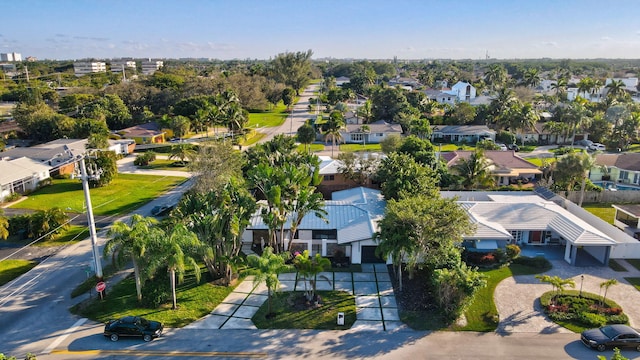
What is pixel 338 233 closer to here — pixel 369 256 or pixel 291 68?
pixel 369 256

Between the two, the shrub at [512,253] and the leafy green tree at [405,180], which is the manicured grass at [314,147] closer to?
the leafy green tree at [405,180]

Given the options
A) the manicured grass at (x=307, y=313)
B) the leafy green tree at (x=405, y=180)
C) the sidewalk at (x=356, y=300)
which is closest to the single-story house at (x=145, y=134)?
the leafy green tree at (x=405, y=180)

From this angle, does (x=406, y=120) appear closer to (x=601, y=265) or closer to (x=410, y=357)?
(x=601, y=265)

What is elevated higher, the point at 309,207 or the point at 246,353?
the point at 309,207

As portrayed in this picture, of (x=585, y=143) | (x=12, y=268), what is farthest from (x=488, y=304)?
(x=585, y=143)

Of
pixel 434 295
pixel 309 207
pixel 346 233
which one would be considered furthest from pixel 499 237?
pixel 309 207

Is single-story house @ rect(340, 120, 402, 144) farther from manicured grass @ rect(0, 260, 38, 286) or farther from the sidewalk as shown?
manicured grass @ rect(0, 260, 38, 286)
